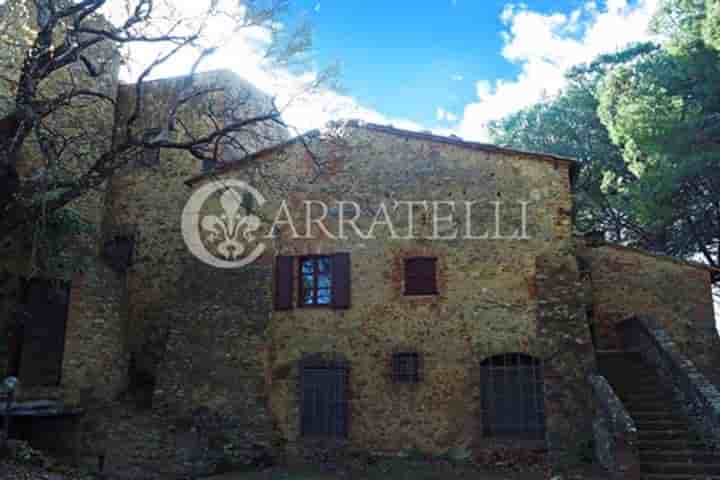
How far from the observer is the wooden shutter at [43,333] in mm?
13102

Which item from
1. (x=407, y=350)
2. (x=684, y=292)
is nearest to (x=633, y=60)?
(x=684, y=292)

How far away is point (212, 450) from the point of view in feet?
39.8

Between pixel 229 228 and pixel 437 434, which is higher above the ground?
pixel 229 228

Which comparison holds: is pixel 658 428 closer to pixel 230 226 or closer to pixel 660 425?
pixel 660 425

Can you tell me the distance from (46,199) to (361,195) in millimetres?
6295

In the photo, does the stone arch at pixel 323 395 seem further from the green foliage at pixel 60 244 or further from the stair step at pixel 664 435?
the green foliage at pixel 60 244

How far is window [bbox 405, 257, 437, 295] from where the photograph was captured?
41.2 ft

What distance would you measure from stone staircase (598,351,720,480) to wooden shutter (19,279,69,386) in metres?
12.0

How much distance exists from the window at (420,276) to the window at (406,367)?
1.30 metres

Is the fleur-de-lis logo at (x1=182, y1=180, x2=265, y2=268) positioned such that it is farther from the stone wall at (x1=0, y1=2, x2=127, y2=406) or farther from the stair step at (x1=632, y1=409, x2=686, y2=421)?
→ the stair step at (x1=632, y1=409, x2=686, y2=421)

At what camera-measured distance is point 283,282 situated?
13.2 meters

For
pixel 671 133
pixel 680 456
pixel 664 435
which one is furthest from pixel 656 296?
Result: pixel 680 456

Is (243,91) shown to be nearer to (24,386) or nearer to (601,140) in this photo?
(24,386)

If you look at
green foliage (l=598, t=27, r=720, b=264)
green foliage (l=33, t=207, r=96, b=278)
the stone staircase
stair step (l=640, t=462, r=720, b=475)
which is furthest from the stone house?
green foliage (l=598, t=27, r=720, b=264)
